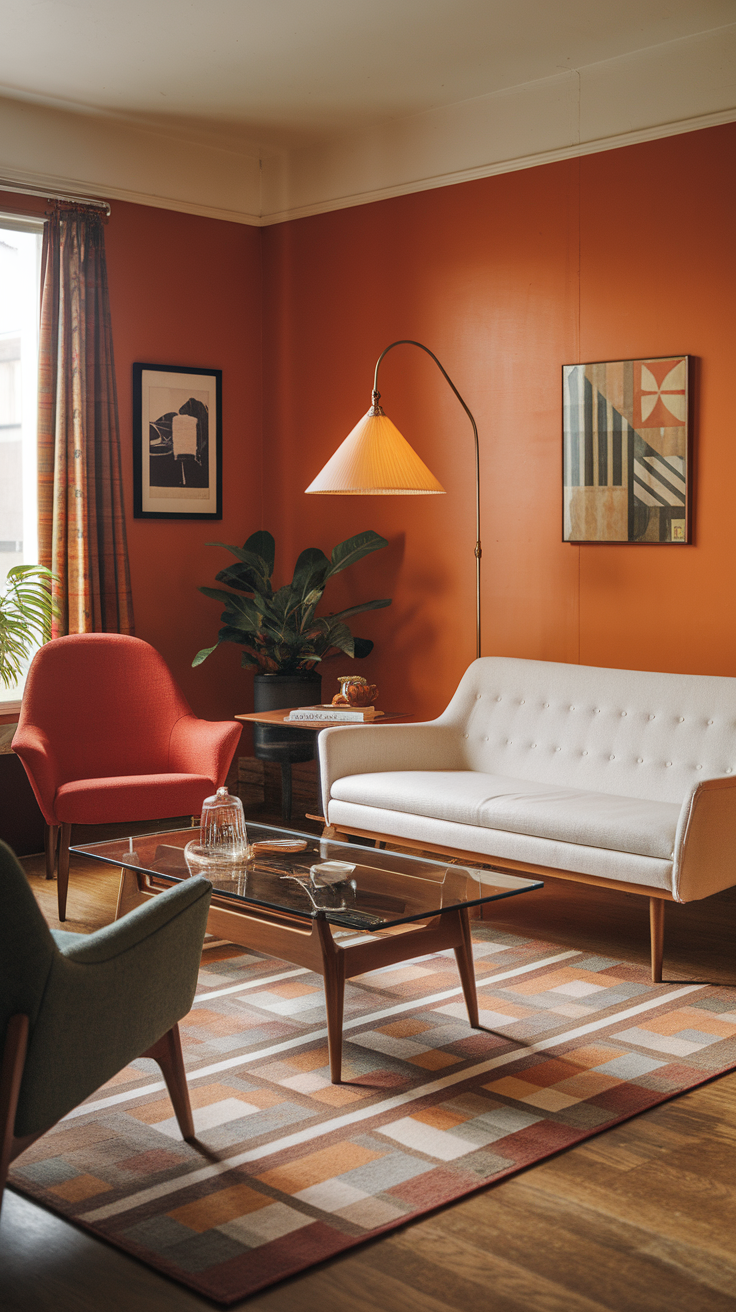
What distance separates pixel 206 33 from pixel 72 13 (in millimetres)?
473

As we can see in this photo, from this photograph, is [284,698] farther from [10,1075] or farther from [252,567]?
[10,1075]

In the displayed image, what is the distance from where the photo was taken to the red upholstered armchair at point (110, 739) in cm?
432

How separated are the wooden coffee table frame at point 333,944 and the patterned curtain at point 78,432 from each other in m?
2.20

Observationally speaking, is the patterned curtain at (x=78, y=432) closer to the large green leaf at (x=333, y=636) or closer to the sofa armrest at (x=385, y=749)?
the large green leaf at (x=333, y=636)

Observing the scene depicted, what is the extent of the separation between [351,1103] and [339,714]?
2.26m

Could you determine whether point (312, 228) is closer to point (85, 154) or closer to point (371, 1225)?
point (85, 154)

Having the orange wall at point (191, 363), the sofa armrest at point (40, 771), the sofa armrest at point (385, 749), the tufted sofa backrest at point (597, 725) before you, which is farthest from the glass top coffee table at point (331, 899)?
the orange wall at point (191, 363)

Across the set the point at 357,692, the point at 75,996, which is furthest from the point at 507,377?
the point at 75,996

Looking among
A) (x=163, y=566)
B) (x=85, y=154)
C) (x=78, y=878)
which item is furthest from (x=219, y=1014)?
(x=85, y=154)

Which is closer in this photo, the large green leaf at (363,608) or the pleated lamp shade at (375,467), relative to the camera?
the pleated lamp shade at (375,467)

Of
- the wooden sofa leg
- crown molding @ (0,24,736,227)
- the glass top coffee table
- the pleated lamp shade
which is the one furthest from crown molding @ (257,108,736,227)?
the glass top coffee table

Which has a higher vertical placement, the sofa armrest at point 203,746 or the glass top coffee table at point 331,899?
the sofa armrest at point 203,746

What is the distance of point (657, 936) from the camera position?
359cm

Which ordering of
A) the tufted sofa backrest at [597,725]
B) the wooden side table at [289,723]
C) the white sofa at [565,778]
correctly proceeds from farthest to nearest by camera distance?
the wooden side table at [289,723]
the tufted sofa backrest at [597,725]
the white sofa at [565,778]
